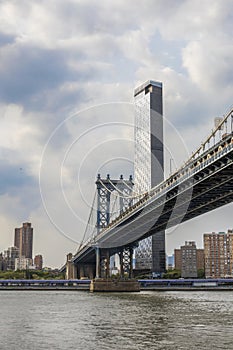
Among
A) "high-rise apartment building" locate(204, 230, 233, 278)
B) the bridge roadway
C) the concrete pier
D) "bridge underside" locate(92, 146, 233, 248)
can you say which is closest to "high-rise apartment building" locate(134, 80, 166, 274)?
"high-rise apartment building" locate(204, 230, 233, 278)

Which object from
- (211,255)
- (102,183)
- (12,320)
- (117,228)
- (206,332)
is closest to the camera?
(206,332)

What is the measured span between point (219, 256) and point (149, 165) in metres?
35.5

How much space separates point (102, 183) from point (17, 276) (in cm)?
5814

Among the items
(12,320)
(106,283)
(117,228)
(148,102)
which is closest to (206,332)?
(12,320)

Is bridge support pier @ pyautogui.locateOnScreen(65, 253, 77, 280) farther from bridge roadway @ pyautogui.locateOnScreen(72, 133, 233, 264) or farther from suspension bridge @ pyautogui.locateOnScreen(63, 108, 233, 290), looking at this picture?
bridge roadway @ pyautogui.locateOnScreen(72, 133, 233, 264)

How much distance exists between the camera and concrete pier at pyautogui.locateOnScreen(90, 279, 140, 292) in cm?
8788

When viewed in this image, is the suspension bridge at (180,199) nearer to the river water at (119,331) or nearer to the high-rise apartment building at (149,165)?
the river water at (119,331)

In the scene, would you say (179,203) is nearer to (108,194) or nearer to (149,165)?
(108,194)

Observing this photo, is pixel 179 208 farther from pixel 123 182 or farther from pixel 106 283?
pixel 123 182

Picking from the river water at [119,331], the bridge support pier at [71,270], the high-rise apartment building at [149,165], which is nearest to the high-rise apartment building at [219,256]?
the high-rise apartment building at [149,165]

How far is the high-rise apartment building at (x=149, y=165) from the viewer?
175 m

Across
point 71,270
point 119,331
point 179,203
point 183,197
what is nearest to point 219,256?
point 71,270

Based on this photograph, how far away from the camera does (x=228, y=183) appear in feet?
169

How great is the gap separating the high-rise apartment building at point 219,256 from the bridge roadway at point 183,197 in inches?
3398
